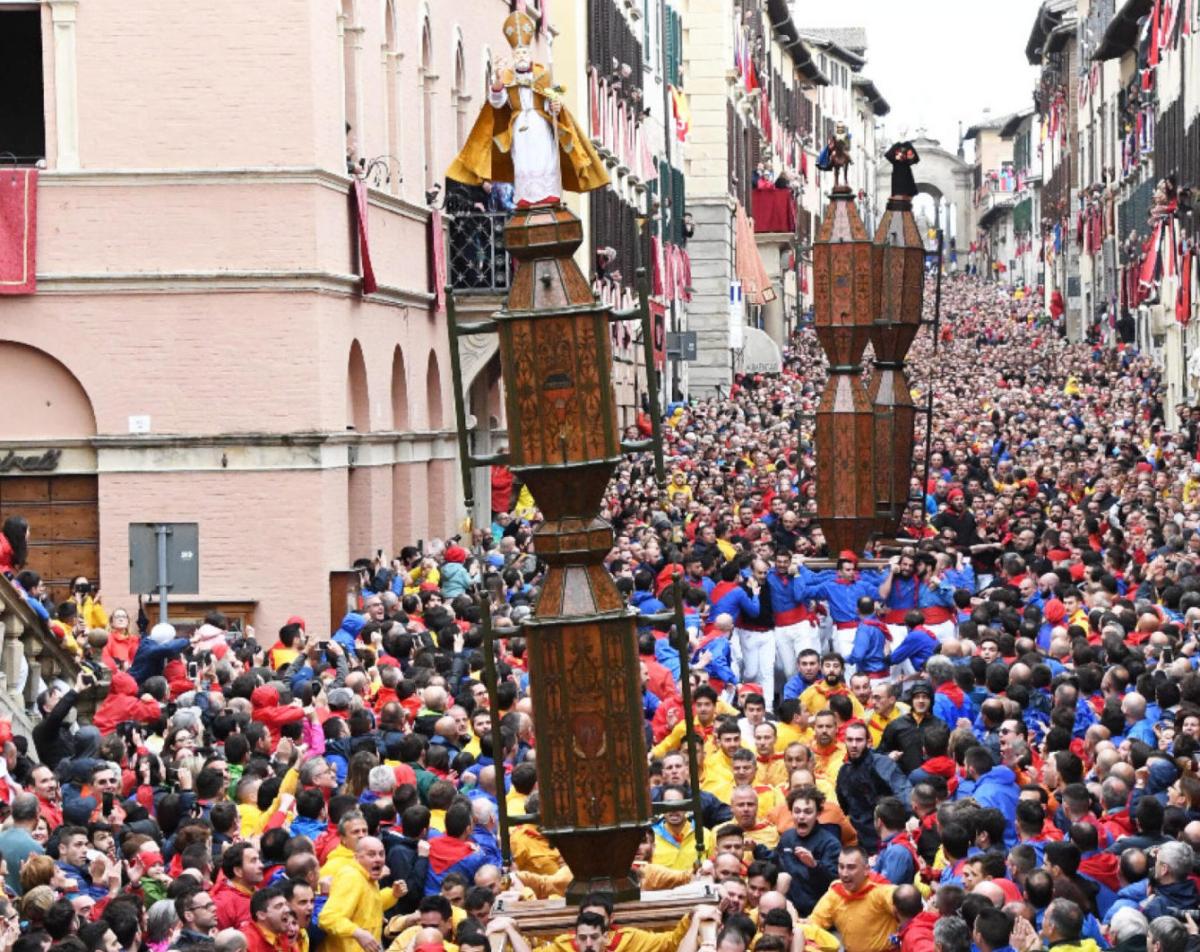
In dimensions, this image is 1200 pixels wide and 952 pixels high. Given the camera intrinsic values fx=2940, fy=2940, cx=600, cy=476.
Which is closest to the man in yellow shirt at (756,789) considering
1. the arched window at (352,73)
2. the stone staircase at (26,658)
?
the stone staircase at (26,658)

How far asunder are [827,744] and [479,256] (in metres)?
19.4

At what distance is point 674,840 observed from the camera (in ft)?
49.6

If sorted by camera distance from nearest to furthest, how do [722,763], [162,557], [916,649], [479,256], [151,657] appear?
1. [722,763]
2. [151,657]
3. [162,557]
4. [916,649]
5. [479,256]

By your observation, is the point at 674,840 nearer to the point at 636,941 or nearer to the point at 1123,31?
the point at 636,941

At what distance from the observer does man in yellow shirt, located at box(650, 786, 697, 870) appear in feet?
48.9

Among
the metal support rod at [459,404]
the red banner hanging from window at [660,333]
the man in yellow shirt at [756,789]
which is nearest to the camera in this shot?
the metal support rod at [459,404]

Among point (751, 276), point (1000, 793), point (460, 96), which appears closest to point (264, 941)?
point (1000, 793)

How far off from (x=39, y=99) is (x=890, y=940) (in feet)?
66.4

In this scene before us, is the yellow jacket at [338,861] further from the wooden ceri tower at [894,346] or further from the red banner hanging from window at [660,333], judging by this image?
the red banner hanging from window at [660,333]

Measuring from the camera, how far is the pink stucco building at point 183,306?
92.9ft

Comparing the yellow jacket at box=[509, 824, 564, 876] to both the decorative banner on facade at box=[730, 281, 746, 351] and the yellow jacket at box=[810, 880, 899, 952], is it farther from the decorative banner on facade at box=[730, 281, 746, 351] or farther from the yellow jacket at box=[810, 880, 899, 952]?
the decorative banner on facade at box=[730, 281, 746, 351]

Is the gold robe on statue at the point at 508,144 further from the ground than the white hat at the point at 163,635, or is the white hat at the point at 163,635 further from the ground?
the gold robe on statue at the point at 508,144

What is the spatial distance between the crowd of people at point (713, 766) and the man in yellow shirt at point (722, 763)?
3cm

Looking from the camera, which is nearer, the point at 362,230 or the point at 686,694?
the point at 686,694
